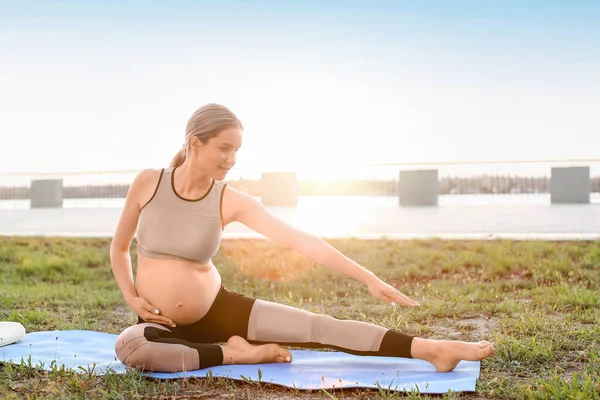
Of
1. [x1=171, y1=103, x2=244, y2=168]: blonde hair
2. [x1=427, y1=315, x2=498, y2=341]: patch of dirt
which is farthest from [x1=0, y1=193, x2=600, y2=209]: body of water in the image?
[x1=171, y1=103, x2=244, y2=168]: blonde hair

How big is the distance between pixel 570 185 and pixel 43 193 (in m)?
16.4

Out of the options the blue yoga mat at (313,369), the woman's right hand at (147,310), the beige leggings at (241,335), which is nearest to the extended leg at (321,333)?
the beige leggings at (241,335)

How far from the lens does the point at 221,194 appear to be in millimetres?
3850

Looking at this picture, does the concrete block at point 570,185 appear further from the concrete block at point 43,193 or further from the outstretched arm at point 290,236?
the outstretched arm at point 290,236

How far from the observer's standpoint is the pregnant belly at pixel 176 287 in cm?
373

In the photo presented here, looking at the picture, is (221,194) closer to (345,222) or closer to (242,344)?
(242,344)

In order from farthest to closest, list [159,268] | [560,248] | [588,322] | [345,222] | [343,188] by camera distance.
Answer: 1. [343,188]
2. [345,222]
3. [560,248]
4. [588,322]
5. [159,268]

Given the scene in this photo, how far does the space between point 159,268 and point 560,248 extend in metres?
6.11

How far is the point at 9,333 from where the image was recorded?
459 cm

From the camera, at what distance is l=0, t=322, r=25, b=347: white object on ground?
4.56 m

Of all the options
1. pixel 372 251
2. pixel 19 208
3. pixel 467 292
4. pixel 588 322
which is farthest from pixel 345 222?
pixel 19 208

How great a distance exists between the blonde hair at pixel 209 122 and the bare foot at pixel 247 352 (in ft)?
3.87

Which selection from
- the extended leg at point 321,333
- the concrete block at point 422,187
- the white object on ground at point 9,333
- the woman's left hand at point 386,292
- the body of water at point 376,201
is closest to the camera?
the woman's left hand at point 386,292

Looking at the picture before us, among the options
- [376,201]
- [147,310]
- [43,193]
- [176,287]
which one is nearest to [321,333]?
[176,287]
